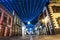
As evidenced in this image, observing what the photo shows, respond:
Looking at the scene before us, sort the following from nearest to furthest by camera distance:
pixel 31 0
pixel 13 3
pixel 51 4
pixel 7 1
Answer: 1. pixel 51 4
2. pixel 7 1
3. pixel 13 3
4. pixel 31 0

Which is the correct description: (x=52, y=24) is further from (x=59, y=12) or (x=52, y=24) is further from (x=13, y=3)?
(x=13, y=3)

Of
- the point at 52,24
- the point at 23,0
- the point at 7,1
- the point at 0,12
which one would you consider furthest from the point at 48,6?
the point at 23,0

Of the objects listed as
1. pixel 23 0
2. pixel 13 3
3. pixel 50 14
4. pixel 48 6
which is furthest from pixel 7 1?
pixel 50 14

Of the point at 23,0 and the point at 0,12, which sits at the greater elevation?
the point at 23,0

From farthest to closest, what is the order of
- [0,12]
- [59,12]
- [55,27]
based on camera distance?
1. [59,12]
2. [55,27]
3. [0,12]

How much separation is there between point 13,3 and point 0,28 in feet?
25.2

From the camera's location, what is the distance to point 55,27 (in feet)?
14.8

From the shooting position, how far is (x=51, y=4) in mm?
5973

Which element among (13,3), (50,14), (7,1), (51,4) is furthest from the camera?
(13,3)

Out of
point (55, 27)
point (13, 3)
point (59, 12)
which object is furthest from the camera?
point (13, 3)

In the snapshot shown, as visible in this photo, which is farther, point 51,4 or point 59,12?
point 51,4

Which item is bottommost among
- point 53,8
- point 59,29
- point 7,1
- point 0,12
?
→ point 59,29

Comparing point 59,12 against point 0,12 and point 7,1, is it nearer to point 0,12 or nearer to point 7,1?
point 0,12

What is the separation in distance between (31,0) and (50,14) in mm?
7325
